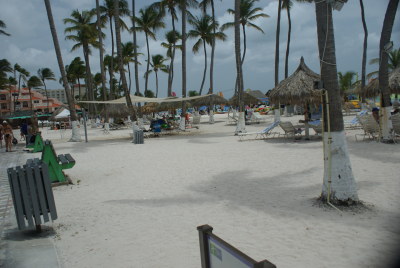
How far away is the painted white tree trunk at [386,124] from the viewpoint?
9519mm

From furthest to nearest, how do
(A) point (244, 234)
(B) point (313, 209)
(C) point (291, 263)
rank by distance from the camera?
1. (B) point (313, 209)
2. (A) point (244, 234)
3. (C) point (291, 263)

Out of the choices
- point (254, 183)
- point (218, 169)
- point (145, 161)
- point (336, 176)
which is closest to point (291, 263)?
point (336, 176)

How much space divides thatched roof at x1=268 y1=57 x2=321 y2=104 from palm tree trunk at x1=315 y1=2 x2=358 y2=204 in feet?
25.3

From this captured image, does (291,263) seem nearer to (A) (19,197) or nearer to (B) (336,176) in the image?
(B) (336,176)

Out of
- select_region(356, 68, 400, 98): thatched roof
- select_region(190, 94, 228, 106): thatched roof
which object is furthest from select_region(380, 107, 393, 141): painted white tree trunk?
select_region(190, 94, 228, 106): thatched roof

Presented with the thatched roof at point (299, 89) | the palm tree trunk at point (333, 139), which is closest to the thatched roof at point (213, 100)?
the thatched roof at point (299, 89)

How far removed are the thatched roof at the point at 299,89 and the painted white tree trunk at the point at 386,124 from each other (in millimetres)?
2855

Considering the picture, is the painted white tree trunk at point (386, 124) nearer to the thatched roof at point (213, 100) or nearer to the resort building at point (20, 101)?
the thatched roof at point (213, 100)

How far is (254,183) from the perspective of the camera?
6227mm

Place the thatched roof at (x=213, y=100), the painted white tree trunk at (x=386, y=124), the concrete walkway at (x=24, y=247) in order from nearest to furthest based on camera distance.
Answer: the concrete walkway at (x=24, y=247)
the painted white tree trunk at (x=386, y=124)
the thatched roof at (x=213, y=100)

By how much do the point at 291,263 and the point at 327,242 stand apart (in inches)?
26.2

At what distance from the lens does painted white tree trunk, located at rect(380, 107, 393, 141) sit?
31.2ft

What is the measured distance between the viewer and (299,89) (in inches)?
488

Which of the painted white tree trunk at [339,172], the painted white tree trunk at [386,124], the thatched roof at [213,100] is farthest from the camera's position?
the thatched roof at [213,100]
